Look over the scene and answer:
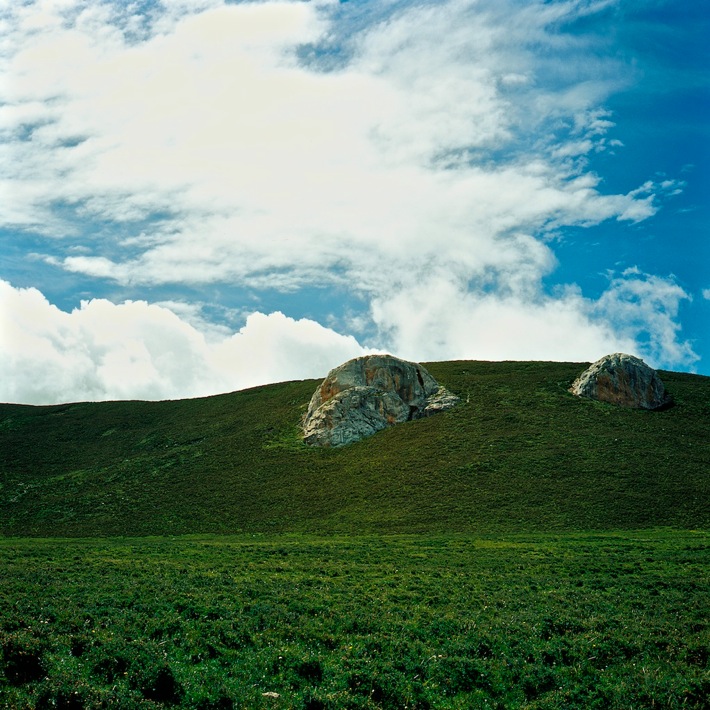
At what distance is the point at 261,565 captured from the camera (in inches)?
1280

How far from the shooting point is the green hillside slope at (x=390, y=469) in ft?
180

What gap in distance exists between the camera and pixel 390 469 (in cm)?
6919

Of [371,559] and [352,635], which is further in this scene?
[371,559]

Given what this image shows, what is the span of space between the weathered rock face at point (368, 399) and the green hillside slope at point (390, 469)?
301 cm

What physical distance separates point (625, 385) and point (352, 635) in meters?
78.5

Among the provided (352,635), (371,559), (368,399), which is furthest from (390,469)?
(352,635)

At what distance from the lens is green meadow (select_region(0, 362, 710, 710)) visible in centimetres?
1534

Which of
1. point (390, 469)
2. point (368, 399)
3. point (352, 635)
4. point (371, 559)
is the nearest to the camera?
point (352, 635)

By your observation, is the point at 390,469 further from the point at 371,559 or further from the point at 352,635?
the point at 352,635

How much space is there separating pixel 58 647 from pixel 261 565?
17840 millimetres

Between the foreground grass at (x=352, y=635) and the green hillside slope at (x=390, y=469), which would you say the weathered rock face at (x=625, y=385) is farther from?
the foreground grass at (x=352, y=635)

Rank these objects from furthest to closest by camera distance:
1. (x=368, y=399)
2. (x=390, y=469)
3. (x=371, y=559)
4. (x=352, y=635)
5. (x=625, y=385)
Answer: (x=368, y=399) → (x=625, y=385) → (x=390, y=469) → (x=371, y=559) → (x=352, y=635)

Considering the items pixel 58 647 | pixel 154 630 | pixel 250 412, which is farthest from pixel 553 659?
pixel 250 412

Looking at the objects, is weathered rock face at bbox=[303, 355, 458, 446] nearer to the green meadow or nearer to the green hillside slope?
Result: the green hillside slope
